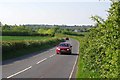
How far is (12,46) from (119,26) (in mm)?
28259

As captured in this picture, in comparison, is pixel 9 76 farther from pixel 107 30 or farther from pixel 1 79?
pixel 107 30

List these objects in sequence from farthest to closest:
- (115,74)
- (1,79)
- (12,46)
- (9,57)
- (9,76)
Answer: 1. (12,46)
2. (9,57)
3. (9,76)
4. (1,79)
5. (115,74)

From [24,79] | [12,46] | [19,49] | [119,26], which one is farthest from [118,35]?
[19,49]

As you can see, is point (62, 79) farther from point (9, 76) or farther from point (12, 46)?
point (12, 46)

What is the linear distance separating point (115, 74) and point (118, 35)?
97 centimetres

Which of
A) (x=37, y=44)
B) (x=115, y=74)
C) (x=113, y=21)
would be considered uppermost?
(x=113, y=21)

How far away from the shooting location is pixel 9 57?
33156 mm

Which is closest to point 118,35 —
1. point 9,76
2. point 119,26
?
point 119,26

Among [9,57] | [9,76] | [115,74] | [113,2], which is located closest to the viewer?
[115,74]

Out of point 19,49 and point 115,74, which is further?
point 19,49

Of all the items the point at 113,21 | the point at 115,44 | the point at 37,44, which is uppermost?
the point at 113,21

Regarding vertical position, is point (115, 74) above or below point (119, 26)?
below

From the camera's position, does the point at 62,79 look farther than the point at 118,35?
Result: Yes

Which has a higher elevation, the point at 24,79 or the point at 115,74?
the point at 115,74
